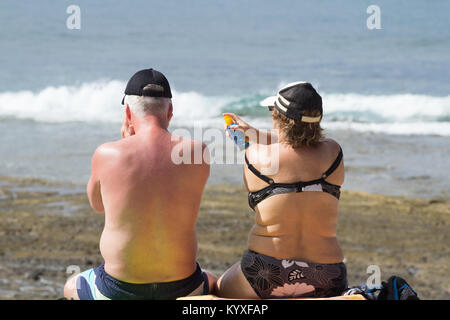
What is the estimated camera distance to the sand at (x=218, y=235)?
5363 mm

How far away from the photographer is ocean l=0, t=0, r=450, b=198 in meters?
10.0

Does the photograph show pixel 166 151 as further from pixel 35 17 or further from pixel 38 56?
pixel 35 17

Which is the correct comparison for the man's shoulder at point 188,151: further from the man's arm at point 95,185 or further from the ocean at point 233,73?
the ocean at point 233,73

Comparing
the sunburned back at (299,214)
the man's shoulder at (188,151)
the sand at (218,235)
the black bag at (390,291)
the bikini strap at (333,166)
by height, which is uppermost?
the man's shoulder at (188,151)

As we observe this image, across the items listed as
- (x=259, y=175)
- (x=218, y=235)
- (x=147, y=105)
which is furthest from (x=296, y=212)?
(x=218, y=235)

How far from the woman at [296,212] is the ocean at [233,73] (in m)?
5.67

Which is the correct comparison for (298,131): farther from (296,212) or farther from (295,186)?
(296,212)

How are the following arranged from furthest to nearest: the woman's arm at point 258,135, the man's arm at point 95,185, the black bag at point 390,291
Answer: the woman's arm at point 258,135
the man's arm at point 95,185
the black bag at point 390,291

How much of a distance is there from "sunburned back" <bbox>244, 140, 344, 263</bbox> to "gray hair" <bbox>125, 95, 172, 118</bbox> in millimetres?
496

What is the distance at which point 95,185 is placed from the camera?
2623mm

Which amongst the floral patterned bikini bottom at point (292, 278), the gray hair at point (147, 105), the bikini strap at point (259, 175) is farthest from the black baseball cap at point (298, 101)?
the floral patterned bikini bottom at point (292, 278)

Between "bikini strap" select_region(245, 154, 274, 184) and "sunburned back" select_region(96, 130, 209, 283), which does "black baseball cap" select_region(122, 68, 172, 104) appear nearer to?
"sunburned back" select_region(96, 130, 209, 283)

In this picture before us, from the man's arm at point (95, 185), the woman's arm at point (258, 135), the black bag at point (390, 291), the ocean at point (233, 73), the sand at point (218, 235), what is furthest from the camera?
the ocean at point (233, 73)
